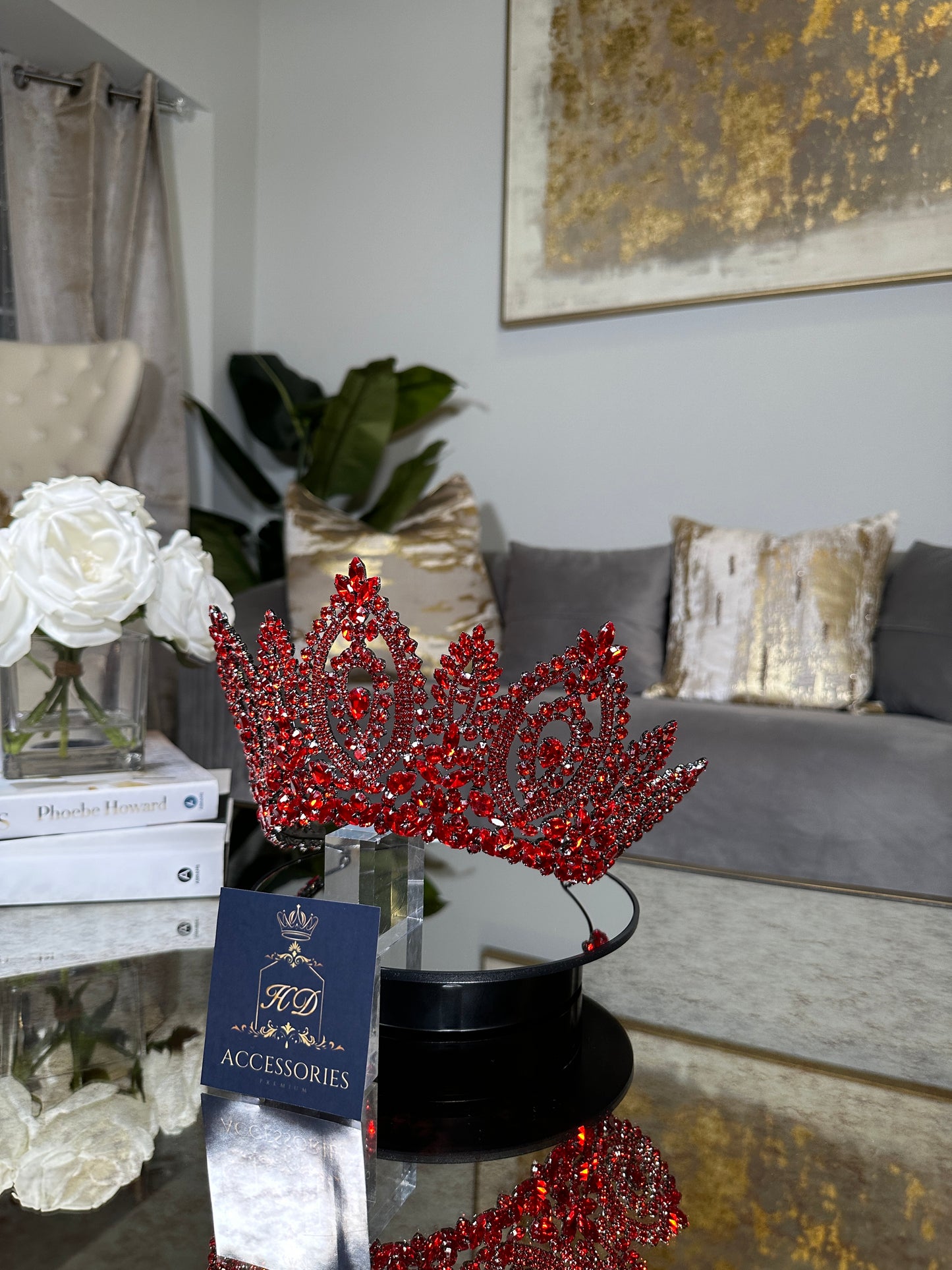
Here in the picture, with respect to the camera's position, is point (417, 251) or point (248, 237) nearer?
point (417, 251)

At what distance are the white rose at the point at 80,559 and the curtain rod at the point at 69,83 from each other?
2.56 metres

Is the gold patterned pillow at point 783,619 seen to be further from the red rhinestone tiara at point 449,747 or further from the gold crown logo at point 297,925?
the gold crown logo at point 297,925

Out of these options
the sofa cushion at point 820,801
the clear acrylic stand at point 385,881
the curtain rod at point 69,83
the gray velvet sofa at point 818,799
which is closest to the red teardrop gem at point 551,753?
the clear acrylic stand at point 385,881

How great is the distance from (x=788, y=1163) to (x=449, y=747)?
0.31m

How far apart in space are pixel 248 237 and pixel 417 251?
673 millimetres

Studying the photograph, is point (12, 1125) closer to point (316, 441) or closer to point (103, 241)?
point (316, 441)

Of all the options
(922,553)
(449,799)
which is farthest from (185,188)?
(449,799)

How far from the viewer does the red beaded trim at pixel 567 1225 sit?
1.45ft

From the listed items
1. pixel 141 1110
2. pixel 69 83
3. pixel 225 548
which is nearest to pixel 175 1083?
pixel 141 1110

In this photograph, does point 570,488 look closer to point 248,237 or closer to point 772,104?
point 772,104

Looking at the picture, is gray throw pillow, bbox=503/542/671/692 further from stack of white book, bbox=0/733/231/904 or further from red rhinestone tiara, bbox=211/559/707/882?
red rhinestone tiara, bbox=211/559/707/882

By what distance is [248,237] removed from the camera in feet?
11.4

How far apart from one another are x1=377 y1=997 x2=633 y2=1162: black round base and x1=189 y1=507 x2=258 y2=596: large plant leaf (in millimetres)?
2474

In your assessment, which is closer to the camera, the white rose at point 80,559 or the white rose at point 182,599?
the white rose at point 80,559
